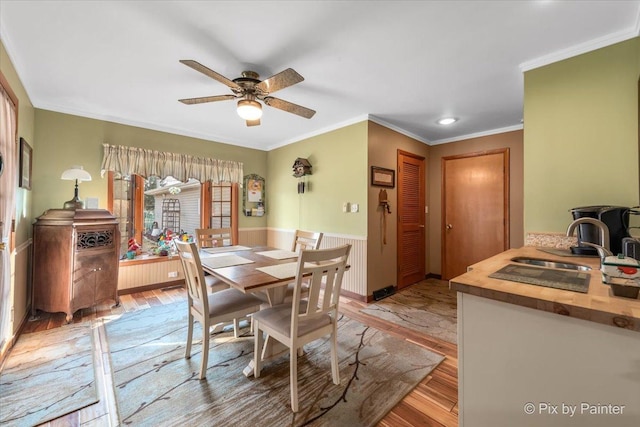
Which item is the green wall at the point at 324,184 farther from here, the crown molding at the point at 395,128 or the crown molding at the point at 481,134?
the crown molding at the point at 481,134

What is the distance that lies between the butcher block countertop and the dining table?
3.51ft

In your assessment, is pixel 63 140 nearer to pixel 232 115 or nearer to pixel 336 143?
pixel 232 115

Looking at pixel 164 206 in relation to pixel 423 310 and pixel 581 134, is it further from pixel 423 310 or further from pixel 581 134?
pixel 581 134

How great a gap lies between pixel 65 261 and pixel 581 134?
15.5 feet

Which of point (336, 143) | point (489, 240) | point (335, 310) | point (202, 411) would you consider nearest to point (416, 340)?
point (335, 310)

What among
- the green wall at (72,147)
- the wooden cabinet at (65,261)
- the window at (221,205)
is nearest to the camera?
the wooden cabinet at (65,261)

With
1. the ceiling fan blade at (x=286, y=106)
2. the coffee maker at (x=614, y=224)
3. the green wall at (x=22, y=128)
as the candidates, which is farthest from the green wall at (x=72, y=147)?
the coffee maker at (x=614, y=224)

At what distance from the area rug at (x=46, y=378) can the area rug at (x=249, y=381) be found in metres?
0.18

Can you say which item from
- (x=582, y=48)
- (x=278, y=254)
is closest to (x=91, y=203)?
(x=278, y=254)

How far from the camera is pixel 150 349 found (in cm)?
222

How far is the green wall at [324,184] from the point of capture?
11.3 feet

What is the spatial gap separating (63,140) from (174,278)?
2.21 m

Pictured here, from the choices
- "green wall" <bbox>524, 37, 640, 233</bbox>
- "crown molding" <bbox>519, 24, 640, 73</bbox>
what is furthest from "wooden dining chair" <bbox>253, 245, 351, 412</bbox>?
"crown molding" <bbox>519, 24, 640, 73</bbox>

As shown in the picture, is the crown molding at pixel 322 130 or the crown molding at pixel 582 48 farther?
the crown molding at pixel 322 130
